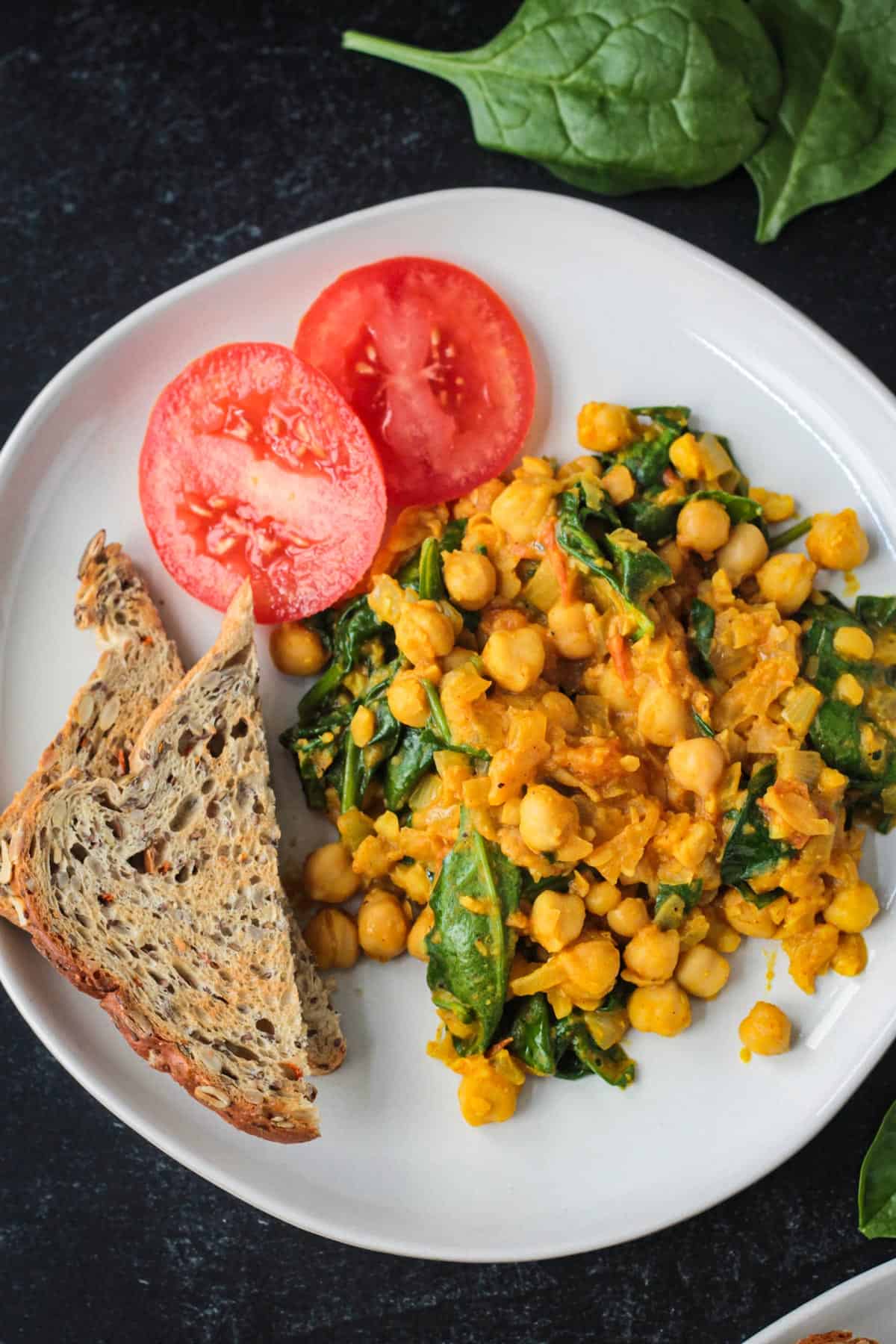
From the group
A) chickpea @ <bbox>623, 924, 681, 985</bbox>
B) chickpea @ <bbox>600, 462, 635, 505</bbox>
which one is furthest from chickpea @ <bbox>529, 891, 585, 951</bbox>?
chickpea @ <bbox>600, 462, 635, 505</bbox>

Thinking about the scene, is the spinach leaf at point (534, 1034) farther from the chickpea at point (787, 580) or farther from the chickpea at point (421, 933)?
the chickpea at point (787, 580)

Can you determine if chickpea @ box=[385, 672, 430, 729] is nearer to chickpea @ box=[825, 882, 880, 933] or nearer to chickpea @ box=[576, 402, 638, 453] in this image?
chickpea @ box=[576, 402, 638, 453]

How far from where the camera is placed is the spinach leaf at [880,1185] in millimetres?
3688

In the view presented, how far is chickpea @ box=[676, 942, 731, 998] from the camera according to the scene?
3.80m

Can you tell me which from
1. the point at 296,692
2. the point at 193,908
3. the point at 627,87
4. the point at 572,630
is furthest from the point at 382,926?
the point at 627,87

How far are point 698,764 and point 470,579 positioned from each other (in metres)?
0.89

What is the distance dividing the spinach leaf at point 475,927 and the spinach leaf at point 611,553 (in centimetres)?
82

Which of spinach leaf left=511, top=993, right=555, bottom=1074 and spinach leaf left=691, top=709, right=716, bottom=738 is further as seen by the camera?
spinach leaf left=511, top=993, right=555, bottom=1074

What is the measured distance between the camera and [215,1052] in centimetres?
381

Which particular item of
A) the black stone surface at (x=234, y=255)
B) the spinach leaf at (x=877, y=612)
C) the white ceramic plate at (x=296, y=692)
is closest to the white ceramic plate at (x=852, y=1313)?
the black stone surface at (x=234, y=255)

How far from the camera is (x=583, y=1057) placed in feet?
12.5

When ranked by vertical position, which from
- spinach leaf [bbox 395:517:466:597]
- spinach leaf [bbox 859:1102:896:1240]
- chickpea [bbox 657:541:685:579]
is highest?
spinach leaf [bbox 395:517:466:597]

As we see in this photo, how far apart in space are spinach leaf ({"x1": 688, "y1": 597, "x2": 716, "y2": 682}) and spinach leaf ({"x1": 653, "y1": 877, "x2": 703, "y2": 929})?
65 centimetres

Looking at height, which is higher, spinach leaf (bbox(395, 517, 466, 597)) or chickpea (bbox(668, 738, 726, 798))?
spinach leaf (bbox(395, 517, 466, 597))
